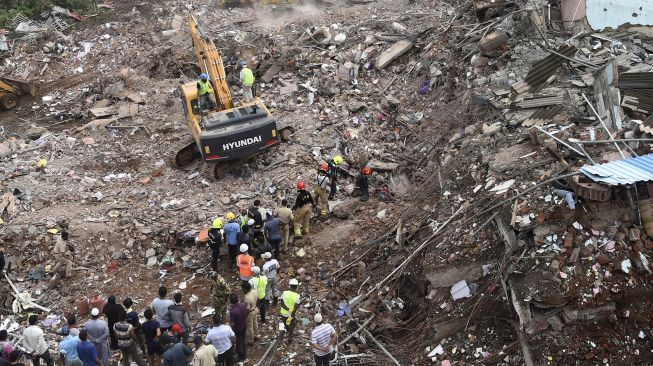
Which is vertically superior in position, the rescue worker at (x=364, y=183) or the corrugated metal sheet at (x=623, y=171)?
the corrugated metal sheet at (x=623, y=171)

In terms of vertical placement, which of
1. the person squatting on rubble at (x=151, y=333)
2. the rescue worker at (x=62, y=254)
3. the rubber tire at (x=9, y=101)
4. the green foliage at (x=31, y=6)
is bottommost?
the rubber tire at (x=9, y=101)

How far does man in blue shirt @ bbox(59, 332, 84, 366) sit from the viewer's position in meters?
9.62

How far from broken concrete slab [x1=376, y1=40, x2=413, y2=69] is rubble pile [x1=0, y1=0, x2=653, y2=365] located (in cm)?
5

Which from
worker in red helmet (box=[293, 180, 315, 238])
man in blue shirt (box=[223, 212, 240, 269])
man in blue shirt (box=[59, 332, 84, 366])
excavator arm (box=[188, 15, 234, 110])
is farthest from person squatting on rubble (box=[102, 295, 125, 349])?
excavator arm (box=[188, 15, 234, 110])

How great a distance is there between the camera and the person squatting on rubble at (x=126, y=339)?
9.95m

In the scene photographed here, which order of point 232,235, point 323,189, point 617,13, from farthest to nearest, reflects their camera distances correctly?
point 617,13 → point 323,189 → point 232,235

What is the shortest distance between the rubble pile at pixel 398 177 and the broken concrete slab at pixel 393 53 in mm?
49

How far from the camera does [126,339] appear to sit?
10.0 metres

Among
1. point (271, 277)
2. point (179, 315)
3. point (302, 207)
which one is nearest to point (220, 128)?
point (302, 207)

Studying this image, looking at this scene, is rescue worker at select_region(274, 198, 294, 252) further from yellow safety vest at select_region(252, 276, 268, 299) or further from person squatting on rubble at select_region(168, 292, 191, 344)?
person squatting on rubble at select_region(168, 292, 191, 344)

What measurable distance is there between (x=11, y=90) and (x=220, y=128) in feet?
26.1

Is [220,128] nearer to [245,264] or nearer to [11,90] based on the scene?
[245,264]

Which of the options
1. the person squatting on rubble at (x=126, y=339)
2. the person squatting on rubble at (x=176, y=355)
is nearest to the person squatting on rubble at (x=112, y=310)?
the person squatting on rubble at (x=126, y=339)

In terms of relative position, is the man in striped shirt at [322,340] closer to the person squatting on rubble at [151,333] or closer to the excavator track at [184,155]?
the person squatting on rubble at [151,333]
